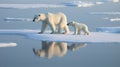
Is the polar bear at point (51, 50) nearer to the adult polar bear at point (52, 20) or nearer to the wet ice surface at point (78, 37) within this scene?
the wet ice surface at point (78, 37)

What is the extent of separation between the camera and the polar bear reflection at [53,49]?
308 inches

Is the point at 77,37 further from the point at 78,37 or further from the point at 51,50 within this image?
the point at 51,50

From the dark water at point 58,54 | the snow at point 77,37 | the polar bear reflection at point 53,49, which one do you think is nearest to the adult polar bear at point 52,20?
the snow at point 77,37

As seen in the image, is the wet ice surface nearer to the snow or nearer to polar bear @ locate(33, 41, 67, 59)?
the snow

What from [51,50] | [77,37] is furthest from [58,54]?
[77,37]

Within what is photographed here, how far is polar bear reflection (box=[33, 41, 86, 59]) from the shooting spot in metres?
7.82

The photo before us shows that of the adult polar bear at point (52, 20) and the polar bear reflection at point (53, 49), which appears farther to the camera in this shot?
the adult polar bear at point (52, 20)

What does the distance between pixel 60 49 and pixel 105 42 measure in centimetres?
144

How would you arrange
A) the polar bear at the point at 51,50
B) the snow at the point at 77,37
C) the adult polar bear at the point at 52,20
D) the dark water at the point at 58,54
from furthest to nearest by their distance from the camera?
1. the adult polar bear at the point at 52,20
2. the snow at the point at 77,37
3. the polar bear at the point at 51,50
4. the dark water at the point at 58,54

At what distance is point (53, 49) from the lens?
8.30 meters

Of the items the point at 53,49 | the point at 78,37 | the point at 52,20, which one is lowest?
the point at 78,37

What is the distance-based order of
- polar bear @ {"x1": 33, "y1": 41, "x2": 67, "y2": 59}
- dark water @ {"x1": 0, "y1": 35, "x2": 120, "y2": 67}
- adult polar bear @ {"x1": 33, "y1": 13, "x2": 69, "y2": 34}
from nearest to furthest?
dark water @ {"x1": 0, "y1": 35, "x2": 120, "y2": 67}
polar bear @ {"x1": 33, "y1": 41, "x2": 67, "y2": 59}
adult polar bear @ {"x1": 33, "y1": 13, "x2": 69, "y2": 34}

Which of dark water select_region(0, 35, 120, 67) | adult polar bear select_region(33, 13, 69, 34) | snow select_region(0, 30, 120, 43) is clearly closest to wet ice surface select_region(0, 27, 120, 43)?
snow select_region(0, 30, 120, 43)

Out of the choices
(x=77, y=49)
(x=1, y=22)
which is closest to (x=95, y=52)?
(x=77, y=49)
